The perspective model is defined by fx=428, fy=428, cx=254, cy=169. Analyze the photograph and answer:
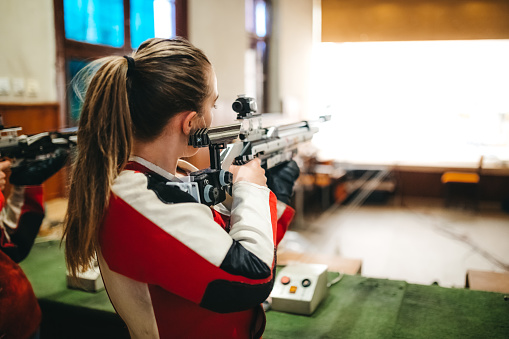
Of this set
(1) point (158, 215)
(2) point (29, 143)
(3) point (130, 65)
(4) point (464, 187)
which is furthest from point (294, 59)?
(1) point (158, 215)

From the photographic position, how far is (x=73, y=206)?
739 mm

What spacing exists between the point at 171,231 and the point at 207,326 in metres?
0.22

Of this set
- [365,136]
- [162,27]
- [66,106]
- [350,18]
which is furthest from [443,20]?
[365,136]

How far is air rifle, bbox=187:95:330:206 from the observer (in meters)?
0.79

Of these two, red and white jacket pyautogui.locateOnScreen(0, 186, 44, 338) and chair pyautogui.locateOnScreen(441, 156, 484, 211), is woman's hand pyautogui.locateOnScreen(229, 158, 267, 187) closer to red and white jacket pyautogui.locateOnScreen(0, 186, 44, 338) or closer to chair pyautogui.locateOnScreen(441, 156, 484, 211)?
red and white jacket pyautogui.locateOnScreen(0, 186, 44, 338)

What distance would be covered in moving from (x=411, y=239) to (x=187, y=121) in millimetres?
4276

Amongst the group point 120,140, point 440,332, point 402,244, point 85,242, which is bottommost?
point 402,244

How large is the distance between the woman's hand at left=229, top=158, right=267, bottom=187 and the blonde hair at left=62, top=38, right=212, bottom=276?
17cm

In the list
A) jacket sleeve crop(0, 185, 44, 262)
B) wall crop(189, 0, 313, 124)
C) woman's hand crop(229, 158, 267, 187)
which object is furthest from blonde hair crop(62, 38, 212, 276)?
wall crop(189, 0, 313, 124)

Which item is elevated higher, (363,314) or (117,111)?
(117,111)

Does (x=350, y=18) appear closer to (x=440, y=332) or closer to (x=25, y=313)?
(x=440, y=332)

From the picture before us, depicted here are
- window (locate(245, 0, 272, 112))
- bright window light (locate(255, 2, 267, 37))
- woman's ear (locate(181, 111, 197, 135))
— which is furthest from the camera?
bright window light (locate(255, 2, 267, 37))

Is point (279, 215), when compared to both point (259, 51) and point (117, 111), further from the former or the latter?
point (259, 51)

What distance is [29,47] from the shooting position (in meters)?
2.53
